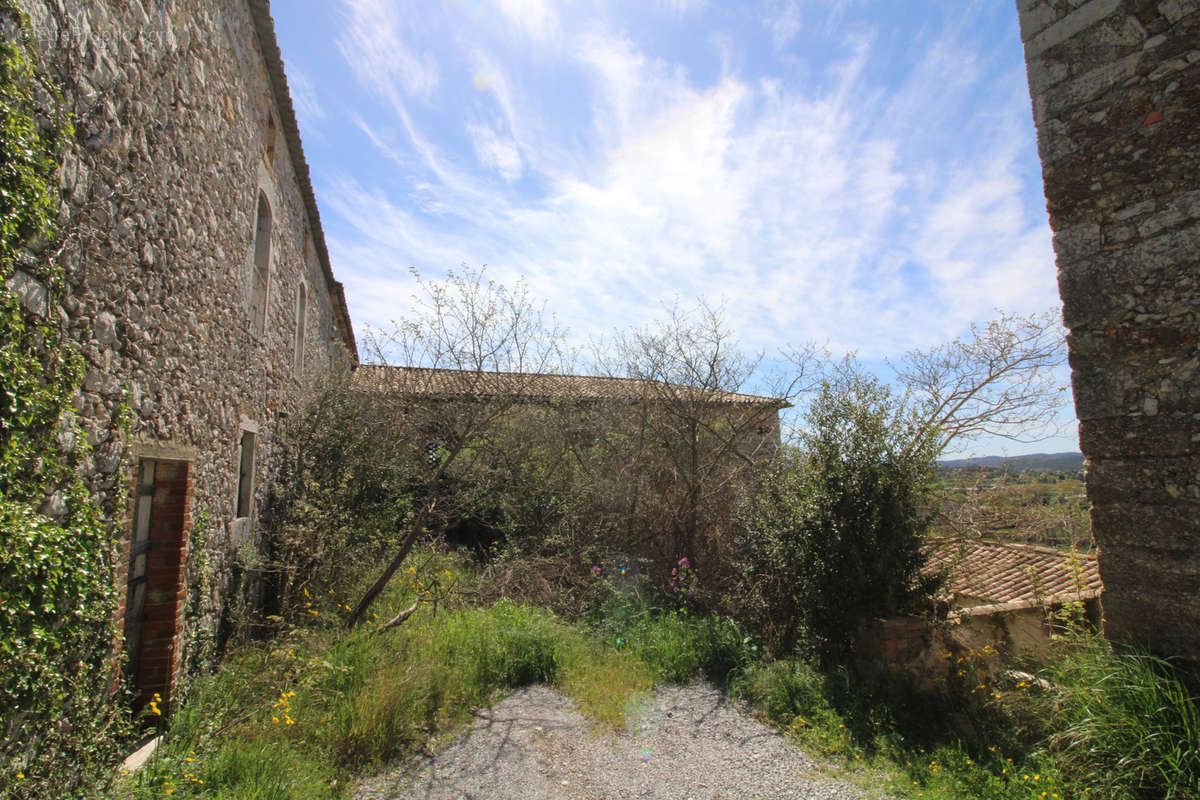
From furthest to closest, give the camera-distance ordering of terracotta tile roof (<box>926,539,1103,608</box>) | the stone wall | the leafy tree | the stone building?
terracotta tile roof (<box>926,539,1103,608</box>) → the leafy tree → the stone wall → the stone building

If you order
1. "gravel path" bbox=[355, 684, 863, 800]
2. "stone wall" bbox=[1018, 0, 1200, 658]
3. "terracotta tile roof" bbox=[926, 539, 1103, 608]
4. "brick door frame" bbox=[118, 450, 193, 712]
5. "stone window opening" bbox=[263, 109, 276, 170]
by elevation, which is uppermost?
"stone window opening" bbox=[263, 109, 276, 170]

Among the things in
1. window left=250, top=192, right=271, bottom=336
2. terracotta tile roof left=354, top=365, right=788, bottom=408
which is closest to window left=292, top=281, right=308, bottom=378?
terracotta tile roof left=354, top=365, right=788, bottom=408

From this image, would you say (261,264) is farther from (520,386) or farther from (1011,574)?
(1011,574)

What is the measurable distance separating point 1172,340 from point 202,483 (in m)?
6.69

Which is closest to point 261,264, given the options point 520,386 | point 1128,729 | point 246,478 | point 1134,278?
point 246,478

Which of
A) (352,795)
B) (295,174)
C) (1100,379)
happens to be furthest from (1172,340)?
(295,174)

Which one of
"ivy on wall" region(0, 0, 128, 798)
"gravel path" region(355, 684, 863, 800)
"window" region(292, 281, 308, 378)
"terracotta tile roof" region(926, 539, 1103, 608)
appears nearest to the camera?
"ivy on wall" region(0, 0, 128, 798)

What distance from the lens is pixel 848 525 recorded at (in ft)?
19.4

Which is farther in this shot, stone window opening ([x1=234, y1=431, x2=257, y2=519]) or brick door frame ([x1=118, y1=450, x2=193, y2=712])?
stone window opening ([x1=234, y1=431, x2=257, y2=519])

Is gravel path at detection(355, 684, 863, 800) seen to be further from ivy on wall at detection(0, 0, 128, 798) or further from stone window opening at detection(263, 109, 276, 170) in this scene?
stone window opening at detection(263, 109, 276, 170)

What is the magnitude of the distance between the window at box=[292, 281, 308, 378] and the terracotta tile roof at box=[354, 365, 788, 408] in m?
0.83

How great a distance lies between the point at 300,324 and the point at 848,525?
7.55 m

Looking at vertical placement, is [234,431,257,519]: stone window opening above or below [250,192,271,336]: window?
below

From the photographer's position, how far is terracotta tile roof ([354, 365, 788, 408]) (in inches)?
307
